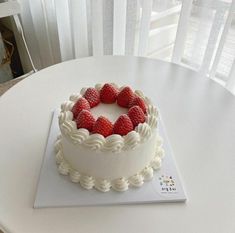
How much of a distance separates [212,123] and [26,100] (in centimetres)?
72

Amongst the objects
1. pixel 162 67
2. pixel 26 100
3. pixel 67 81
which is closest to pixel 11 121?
pixel 26 100

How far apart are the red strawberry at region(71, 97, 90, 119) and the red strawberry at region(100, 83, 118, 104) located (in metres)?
0.07

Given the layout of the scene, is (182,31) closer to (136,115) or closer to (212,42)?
(212,42)

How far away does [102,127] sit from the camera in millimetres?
785

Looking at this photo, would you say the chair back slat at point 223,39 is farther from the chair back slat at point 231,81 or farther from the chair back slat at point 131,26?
the chair back slat at point 131,26

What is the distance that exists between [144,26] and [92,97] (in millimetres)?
613

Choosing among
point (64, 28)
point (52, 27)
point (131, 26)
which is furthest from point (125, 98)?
point (52, 27)

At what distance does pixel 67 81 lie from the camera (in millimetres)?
1226

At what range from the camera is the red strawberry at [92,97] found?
0.89 metres

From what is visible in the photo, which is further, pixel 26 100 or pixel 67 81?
pixel 67 81

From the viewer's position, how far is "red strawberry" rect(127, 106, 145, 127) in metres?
0.83

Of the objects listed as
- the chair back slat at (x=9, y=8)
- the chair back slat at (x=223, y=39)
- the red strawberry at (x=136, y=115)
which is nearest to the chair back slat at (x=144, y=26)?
the chair back slat at (x=223, y=39)

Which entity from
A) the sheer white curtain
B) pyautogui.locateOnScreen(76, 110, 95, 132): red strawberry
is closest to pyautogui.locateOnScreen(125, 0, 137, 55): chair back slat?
the sheer white curtain

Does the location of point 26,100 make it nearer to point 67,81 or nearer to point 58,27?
point 67,81
